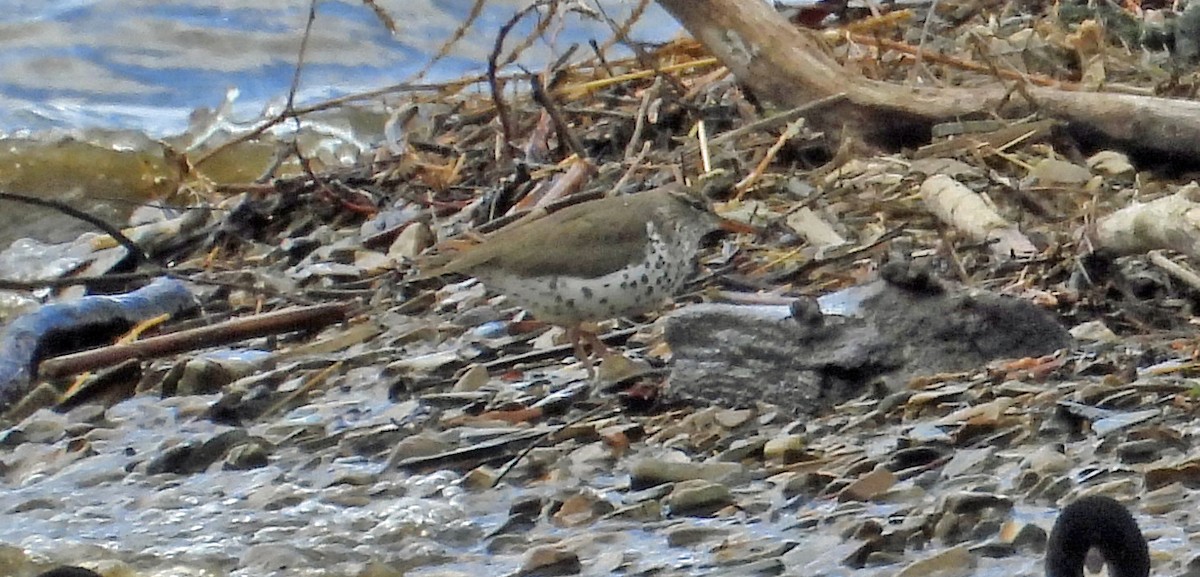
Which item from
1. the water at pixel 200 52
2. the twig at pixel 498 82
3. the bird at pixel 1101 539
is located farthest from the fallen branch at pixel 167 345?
the water at pixel 200 52

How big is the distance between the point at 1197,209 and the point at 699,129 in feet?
8.23

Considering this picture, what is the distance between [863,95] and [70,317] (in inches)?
107

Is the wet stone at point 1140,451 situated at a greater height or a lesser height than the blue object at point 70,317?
lesser

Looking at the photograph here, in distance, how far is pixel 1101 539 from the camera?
2.25 metres

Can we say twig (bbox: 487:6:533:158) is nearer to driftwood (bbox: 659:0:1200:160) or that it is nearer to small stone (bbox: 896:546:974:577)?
driftwood (bbox: 659:0:1200:160)

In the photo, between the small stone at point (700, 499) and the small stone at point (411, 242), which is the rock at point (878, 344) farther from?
the small stone at point (411, 242)

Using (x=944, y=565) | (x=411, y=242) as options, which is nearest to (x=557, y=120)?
(x=411, y=242)

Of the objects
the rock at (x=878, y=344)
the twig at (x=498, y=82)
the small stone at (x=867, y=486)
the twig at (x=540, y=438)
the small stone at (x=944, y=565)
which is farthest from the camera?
the twig at (x=498, y=82)

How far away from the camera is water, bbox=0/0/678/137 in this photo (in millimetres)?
14016

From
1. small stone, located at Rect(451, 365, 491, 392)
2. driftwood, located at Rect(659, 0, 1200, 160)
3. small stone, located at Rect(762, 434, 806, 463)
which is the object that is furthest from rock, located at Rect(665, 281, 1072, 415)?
driftwood, located at Rect(659, 0, 1200, 160)

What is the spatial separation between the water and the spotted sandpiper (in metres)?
8.69

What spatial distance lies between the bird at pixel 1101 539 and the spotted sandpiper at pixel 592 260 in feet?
7.29

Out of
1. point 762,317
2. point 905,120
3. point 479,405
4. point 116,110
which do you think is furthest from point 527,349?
point 116,110

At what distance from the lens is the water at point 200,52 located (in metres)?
14.0
